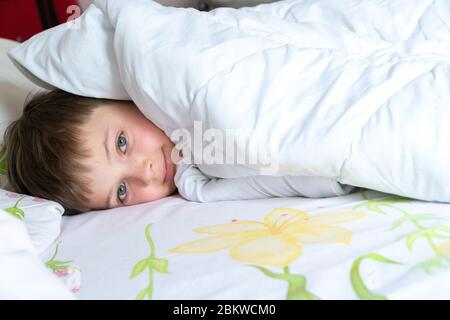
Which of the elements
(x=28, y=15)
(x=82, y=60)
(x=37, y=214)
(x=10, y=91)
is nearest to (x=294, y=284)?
(x=37, y=214)

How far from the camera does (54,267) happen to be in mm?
765

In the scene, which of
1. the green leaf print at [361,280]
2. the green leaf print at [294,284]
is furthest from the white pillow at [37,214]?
the green leaf print at [361,280]

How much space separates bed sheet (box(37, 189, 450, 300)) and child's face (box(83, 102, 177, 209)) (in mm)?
117

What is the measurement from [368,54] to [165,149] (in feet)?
1.39

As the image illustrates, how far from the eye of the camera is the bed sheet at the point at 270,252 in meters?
0.61

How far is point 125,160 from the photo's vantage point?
102 centimetres

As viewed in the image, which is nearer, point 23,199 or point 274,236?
point 274,236

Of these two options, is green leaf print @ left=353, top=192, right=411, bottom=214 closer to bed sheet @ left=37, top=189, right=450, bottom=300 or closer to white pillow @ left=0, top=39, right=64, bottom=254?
bed sheet @ left=37, top=189, right=450, bottom=300

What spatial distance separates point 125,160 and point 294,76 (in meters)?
0.37

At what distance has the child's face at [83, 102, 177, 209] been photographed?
3.30 ft

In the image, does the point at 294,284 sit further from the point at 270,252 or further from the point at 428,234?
the point at 428,234

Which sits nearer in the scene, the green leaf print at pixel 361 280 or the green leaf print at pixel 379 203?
the green leaf print at pixel 361 280

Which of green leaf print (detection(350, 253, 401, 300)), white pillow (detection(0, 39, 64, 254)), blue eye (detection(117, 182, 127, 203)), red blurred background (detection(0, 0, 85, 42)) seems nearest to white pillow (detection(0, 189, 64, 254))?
white pillow (detection(0, 39, 64, 254))

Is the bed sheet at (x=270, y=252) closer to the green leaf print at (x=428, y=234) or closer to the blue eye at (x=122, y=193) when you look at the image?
the green leaf print at (x=428, y=234)
